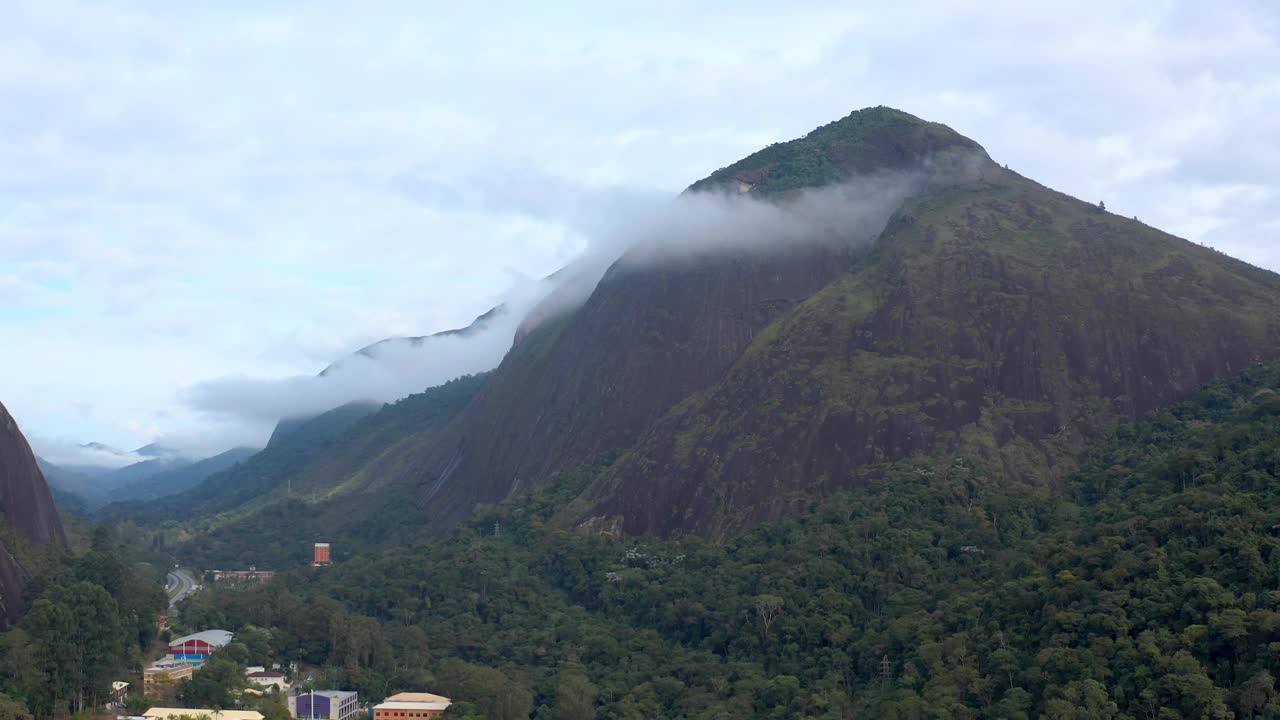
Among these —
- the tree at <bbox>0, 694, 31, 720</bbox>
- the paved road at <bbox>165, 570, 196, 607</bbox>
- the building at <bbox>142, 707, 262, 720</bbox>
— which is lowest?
the building at <bbox>142, 707, 262, 720</bbox>

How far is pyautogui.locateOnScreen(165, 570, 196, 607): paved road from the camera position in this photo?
10601 centimetres

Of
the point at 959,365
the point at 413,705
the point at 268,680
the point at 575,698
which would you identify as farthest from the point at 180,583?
the point at 959,365

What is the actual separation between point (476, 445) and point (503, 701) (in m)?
60.6

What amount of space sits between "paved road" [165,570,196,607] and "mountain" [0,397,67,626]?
41.4ft

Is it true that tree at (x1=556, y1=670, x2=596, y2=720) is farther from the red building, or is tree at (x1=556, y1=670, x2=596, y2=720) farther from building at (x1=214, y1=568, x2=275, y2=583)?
building at (x1=214, y1=568, x2=275, y2=583)

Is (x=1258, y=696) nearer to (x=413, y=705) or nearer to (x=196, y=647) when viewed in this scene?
(x=413, y=705)

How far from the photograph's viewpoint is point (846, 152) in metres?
119

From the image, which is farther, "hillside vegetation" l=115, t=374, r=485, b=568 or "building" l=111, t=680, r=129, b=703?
"hillside vegetation" l=115, t=374, r=485, b=568

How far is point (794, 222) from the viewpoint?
113 metres

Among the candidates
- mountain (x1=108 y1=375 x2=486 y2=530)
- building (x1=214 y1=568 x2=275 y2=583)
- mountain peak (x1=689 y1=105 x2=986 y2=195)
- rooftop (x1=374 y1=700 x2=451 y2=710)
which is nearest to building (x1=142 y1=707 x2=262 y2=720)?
rooftop (x1=374 y1=700 x2=451 y2=710)

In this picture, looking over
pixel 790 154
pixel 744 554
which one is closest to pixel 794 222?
pixel 790 154

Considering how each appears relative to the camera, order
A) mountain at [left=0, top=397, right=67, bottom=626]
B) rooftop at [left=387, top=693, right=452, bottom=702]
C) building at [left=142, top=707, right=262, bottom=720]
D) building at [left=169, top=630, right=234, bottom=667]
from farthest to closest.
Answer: mountain at [left=0, top=397, right=67, bottom=626] → building at [left=169, top=630, right=234, bottom=667] → rooftop at [left=387, top=693, right=452, bottom=702] → building at [left=142, top=707, right=262, bottom=720]

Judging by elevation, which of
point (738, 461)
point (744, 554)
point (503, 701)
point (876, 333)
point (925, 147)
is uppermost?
point (925, 147)

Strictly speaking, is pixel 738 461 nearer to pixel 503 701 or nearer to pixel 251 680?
pixel 503 701
